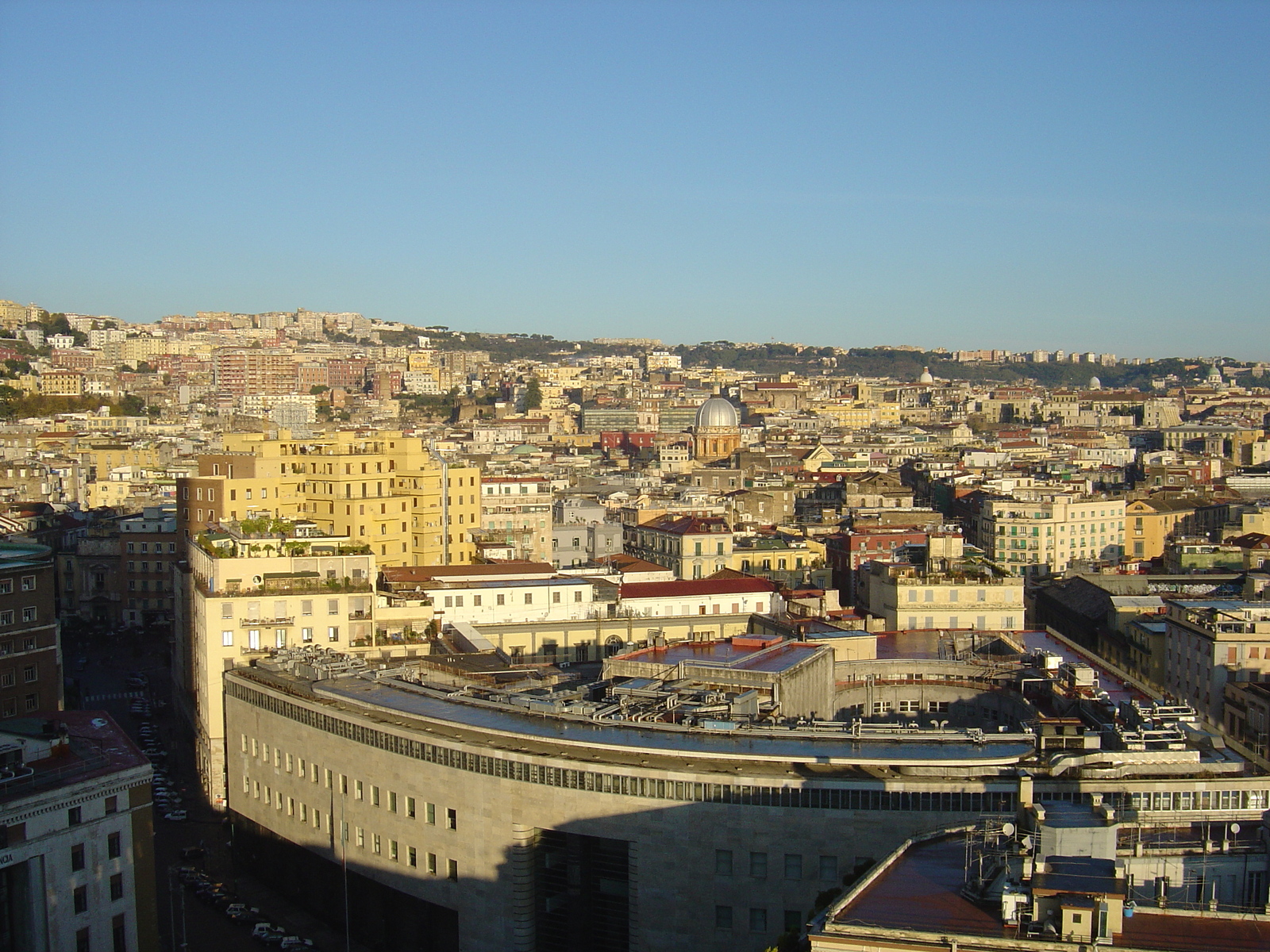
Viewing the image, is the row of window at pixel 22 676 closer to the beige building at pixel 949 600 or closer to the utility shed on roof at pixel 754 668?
the utility shed on roof at pixel 754 668

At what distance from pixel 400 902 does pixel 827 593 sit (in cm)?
2044

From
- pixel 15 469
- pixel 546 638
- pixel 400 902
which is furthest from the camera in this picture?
pixel 15 469

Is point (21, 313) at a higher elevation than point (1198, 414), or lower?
higher

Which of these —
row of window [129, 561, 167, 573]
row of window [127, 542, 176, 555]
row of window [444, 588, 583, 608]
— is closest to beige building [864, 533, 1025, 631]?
row of window [444, 588, 583, 608]

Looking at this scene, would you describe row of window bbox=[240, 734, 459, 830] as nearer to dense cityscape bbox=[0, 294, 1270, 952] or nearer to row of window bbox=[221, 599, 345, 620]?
dense cityscape bbox=[0, 294, 1270, 952]

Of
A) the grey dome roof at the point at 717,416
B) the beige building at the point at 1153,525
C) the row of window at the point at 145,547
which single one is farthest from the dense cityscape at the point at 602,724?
the grey dome roof at the point at 717,416

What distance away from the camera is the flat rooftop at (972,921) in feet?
42.1

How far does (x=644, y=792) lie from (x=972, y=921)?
7610 mm

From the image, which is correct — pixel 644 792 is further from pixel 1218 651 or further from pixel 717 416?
pixel 717 416

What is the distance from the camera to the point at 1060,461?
95688 mm

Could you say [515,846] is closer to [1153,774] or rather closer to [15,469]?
[1153,774]

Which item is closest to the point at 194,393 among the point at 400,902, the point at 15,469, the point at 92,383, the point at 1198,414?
the point at 92,383

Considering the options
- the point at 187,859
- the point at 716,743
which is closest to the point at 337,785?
the point at 187,859

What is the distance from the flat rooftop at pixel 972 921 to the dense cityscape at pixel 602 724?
5 cm
